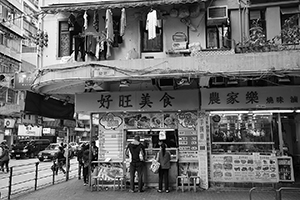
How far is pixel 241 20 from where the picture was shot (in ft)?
35.0

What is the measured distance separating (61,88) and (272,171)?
7.94m

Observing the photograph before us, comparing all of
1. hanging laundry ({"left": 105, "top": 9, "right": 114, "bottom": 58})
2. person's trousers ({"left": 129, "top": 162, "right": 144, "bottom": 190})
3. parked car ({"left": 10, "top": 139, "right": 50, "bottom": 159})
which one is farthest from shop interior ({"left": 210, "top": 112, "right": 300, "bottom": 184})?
parked car ({"left": 10, "top": 139, "right": 50, "bottom": 159})

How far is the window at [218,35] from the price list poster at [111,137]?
4386 millimetres

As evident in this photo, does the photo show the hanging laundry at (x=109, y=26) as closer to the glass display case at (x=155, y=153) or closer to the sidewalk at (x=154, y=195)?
the glass display case at (x=155, y=153)

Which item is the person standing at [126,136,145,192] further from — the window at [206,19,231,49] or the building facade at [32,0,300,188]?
the window at [206,19,231,49]

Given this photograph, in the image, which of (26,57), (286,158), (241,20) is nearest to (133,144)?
(286,158)

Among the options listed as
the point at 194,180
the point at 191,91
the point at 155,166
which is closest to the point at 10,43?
the point at 191,91

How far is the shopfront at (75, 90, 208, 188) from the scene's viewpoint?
33.9ft

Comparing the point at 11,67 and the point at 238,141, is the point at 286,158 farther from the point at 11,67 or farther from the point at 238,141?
the point at 11,67

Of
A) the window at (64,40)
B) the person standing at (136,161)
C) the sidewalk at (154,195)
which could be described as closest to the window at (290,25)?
the sidewalk at (154,195)

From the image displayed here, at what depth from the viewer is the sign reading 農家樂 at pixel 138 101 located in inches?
405

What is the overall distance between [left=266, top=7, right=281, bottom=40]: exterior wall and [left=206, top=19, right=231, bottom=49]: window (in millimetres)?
1396

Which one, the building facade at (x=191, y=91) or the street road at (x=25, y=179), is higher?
the building facade at (x=191, y=91)

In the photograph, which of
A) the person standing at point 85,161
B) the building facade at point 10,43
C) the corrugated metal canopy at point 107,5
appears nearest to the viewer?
the corrugated metal canopy at point 107,5
